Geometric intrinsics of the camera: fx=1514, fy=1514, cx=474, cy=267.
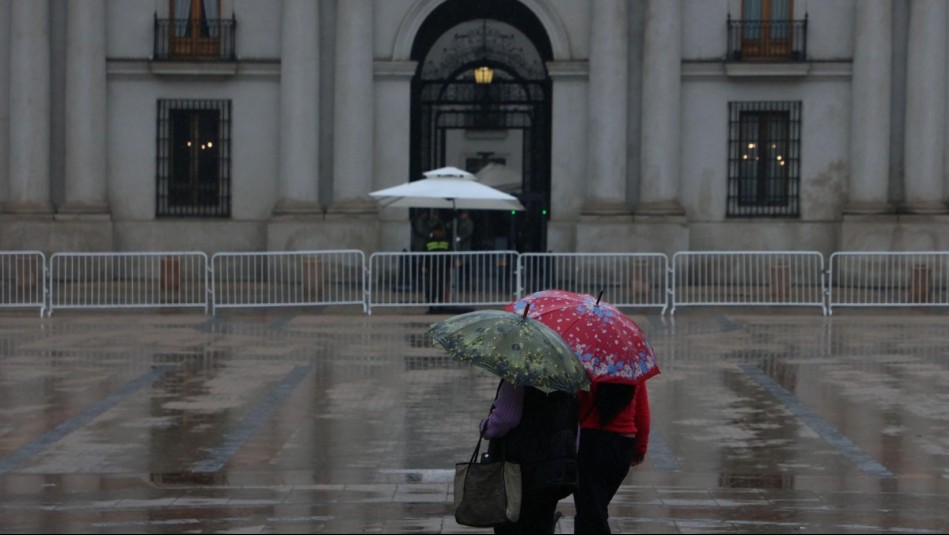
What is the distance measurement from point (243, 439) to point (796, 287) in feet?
45.4

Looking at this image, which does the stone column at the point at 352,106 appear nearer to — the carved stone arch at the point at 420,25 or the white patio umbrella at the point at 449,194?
the carved stone arch at the point at 420,25

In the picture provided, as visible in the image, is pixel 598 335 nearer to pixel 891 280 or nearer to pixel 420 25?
pixel 891 280

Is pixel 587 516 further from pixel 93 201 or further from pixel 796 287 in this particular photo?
pixel 93 201

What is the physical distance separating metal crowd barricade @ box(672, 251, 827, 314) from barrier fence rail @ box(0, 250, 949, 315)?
0.03 meters

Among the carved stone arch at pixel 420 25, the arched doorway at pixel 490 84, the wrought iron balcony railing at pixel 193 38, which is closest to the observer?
the carved stone arch at pixel 420 25

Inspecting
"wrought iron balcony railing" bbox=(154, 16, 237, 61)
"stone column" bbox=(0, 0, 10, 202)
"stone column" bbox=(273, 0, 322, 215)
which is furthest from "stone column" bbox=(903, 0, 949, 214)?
"stone column" bbox=(0, 0, 10, 202)

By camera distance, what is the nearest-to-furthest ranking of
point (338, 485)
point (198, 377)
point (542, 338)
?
point (542, 338), point (338, 485), point (198, 377)

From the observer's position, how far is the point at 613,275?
25891 millimetres

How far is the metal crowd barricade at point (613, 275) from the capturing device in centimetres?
2384

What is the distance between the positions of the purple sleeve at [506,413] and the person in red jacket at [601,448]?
56cm

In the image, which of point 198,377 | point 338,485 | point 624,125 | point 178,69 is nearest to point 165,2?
point 178,69

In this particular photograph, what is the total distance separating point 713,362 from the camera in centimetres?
1762

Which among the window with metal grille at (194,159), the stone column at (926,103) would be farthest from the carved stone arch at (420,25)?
the stone column at (926,103)

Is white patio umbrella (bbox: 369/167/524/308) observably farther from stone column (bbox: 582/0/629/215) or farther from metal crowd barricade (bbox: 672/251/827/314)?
stone column (bbox: 582/0/629/215)
